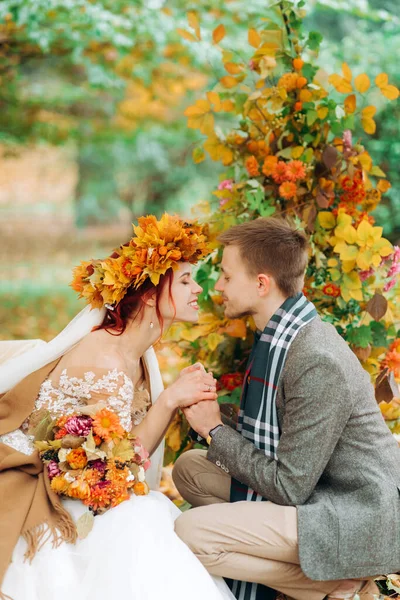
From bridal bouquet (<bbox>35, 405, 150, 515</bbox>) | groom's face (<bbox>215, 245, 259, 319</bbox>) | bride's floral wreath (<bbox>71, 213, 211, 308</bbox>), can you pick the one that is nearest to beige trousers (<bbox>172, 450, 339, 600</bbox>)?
bridal bouquet (<bbox>35, 405, 150, 515</bbox>)

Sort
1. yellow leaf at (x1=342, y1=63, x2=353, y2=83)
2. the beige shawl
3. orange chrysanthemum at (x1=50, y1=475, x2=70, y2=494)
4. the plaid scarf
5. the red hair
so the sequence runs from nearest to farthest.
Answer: the beige shawl
orange chrysanthemum at (x1=50, y1=475, x2=70, y2=494)
the plaid scarf
the red hair
yellow leaf at (x1=342, y1=63, x2=353, y2=83)

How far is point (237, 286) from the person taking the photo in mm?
2568

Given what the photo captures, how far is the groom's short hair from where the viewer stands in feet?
8.27

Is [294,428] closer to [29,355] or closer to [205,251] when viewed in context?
[205,251]

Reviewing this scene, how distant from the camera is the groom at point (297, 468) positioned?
2.17m

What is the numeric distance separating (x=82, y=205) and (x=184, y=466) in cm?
767

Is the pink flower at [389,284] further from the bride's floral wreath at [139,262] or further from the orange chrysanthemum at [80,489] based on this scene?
the orange chrysanthemum at [80,489]

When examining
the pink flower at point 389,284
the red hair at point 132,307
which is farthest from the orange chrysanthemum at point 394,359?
the red hair at point 132,307

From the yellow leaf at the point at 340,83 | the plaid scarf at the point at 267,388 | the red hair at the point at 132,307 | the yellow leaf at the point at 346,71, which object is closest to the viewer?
the plaid scarf at the point at 267,388

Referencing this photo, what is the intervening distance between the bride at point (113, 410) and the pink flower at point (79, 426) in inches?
4.7

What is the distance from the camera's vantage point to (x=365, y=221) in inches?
116

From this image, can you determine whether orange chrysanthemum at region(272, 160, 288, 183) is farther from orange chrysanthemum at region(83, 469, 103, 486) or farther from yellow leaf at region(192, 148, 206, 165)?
orange chrysanthemum at region(83, 469, 103, 486)

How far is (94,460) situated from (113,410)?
11.7 inches

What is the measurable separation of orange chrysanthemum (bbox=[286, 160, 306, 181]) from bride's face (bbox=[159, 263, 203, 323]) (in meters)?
0.70
